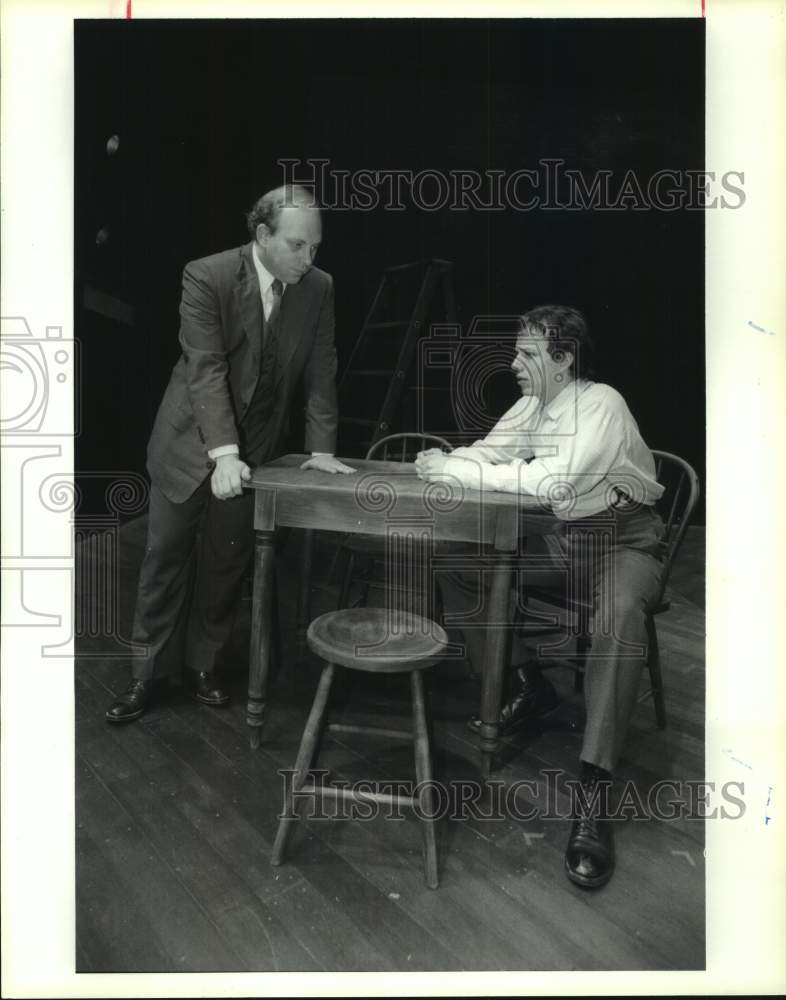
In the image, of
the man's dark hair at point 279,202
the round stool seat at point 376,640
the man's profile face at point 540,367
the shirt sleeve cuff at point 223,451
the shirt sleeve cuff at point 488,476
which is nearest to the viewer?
the round stool seat at point 376,640

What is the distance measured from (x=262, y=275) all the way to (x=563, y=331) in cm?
102

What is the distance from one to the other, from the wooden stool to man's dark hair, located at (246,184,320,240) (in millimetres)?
1241

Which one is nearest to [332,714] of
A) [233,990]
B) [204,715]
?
[204,715]

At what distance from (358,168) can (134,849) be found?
328 cm

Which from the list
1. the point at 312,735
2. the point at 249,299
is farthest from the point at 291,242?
the point at 312,735

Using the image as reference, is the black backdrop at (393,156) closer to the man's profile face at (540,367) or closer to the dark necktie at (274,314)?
the man's profile face at (540,367)

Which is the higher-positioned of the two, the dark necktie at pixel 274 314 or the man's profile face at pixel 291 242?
the man's profile face at pixel 291 242

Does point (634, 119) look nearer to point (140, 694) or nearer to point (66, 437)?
point (66, 437)

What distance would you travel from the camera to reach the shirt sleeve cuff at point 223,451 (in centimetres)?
224

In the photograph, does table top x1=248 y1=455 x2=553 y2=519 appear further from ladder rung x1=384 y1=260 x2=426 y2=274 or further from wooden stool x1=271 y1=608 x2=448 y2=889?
ladder rung x1=384 y1=260 x2=426 y2=274

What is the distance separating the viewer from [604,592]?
6.70 ft

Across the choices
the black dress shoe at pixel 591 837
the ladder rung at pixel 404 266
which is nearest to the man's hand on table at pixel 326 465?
the black dress shoe at pixel 591 837

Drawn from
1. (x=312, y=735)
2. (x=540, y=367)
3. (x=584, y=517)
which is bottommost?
(x=312, y=735)

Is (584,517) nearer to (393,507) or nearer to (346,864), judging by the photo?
(393,507)
